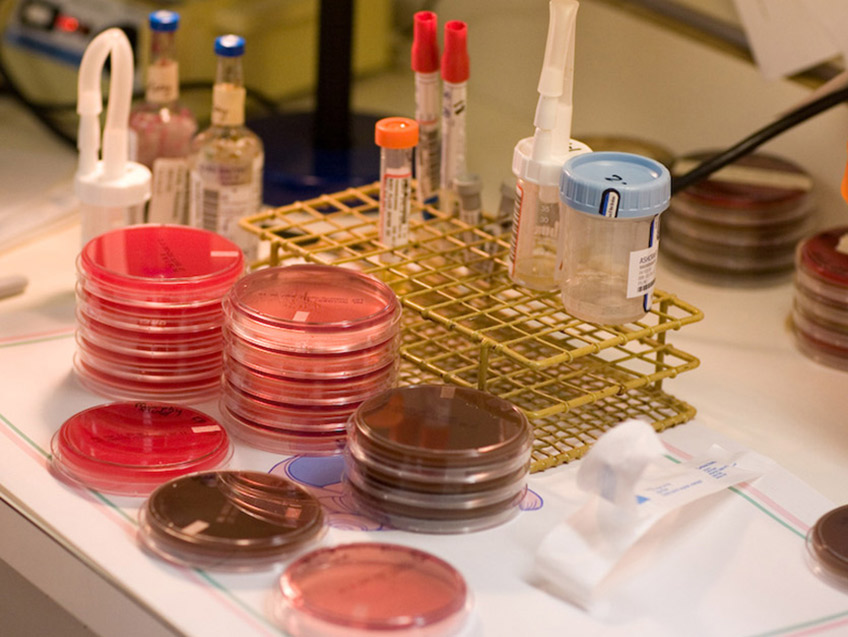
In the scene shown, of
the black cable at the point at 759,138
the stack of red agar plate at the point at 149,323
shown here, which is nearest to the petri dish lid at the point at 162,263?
the stack of red agar plate at the point at 149,323

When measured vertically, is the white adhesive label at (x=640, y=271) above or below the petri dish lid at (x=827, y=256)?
above

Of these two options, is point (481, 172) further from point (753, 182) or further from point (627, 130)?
point (753, 182)

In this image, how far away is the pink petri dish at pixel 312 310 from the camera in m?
0.85

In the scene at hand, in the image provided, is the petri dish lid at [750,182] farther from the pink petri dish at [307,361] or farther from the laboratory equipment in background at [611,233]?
the pink petri dish at [307,361]

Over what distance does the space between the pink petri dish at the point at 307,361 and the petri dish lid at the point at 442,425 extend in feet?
0.10

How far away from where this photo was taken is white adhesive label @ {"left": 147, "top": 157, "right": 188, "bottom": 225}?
3.79 feet

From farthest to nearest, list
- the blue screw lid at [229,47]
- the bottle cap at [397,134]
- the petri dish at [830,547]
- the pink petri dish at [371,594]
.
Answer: the blue screw lid at [229,47] < the bottle cap at [397,134] < the petri dish at [830,547] < the pink petri dish at [371,594]

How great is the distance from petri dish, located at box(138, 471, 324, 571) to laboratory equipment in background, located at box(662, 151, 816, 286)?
0.60 m

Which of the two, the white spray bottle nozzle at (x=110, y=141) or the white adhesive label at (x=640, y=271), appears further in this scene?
the white spray bottle nozzle at (x=110, y=141)

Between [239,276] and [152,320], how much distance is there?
84 mm

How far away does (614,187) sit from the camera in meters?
0.82

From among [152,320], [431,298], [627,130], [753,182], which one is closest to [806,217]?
[753,182]

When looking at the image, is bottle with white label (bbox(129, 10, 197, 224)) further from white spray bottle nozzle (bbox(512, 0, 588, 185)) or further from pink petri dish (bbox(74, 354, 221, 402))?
white spray bottle nozzle (bbox(512, 0, 588, 185))

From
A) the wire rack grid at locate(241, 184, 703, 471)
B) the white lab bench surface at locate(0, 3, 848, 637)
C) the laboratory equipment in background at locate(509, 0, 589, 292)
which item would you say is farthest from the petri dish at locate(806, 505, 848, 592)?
the laboratory equipment in background at locate(509, 0, 589, 292)
